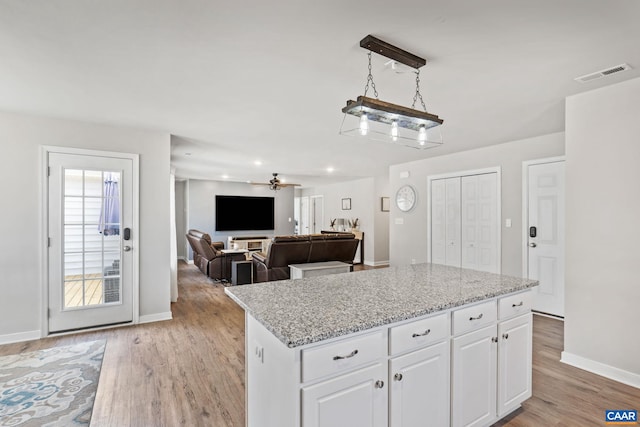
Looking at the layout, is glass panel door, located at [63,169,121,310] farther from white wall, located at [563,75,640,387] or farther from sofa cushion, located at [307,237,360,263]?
white wall, located at [563,75,640,387]

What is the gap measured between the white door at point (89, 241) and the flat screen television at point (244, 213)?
5.63m

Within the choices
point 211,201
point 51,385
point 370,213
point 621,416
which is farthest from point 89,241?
point 370,213

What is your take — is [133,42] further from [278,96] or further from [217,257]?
[217,257]

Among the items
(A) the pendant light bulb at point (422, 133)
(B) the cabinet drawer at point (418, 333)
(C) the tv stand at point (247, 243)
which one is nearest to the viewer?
(B) the cabinet drawer at point (418, 333)

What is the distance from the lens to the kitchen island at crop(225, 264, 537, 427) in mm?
1305

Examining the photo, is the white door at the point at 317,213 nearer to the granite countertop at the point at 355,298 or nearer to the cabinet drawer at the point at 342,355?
the granite countertop at the point at 355,298

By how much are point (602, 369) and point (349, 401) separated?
8.44 ft

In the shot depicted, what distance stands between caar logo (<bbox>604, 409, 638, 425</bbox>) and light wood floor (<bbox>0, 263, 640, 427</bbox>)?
0.04 m

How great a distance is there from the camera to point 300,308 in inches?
62.5

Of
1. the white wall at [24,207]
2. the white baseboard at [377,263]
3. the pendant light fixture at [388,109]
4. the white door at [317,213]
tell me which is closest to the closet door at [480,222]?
the white baseboard at [377,263]

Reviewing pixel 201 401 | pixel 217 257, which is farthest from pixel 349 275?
pixel 217 257

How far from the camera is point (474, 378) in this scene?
184cm

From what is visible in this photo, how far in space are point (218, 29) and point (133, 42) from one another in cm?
58

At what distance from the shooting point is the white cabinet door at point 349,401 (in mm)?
1269
